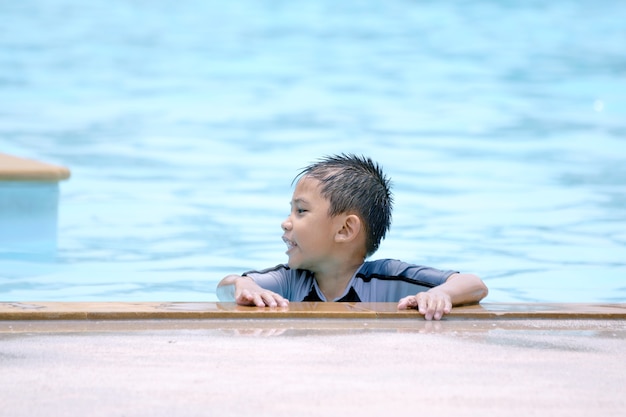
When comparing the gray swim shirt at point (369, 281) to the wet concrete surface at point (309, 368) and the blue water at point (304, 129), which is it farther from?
the blue water at point (304, 129)

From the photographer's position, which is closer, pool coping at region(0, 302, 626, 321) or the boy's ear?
pool coping at region(0, 302, 626, 321)

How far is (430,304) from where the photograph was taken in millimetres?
2604

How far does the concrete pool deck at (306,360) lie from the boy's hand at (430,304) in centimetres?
3

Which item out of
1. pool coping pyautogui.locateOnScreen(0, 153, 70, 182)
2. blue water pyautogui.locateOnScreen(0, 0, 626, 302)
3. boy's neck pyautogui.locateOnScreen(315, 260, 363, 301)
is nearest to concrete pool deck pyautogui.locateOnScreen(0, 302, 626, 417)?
boy's neck pyautogui.locateOnScreen(315, 260, 363, 301)

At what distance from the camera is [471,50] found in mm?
11539

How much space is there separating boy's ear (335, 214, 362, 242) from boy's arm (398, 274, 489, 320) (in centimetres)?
42

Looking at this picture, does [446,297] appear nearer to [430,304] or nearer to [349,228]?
[430,304]

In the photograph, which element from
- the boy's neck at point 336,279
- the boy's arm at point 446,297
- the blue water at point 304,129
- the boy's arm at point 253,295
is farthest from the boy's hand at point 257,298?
the blue water at point 304,129

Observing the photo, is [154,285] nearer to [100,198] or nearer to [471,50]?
[100,198]

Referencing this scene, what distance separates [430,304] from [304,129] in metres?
6.82

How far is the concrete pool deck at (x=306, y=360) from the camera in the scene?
1693 millimetres

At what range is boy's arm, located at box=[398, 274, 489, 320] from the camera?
2602mm

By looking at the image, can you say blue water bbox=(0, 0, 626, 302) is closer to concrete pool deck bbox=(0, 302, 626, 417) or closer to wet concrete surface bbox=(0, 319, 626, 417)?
concrete pool deck bbox=(0, 302, 626, 417)

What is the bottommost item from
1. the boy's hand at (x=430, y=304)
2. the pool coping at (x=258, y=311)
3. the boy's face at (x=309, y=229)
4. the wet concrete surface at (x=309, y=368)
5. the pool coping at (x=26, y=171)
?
the wet concrete surface at (x=309, y=368)
